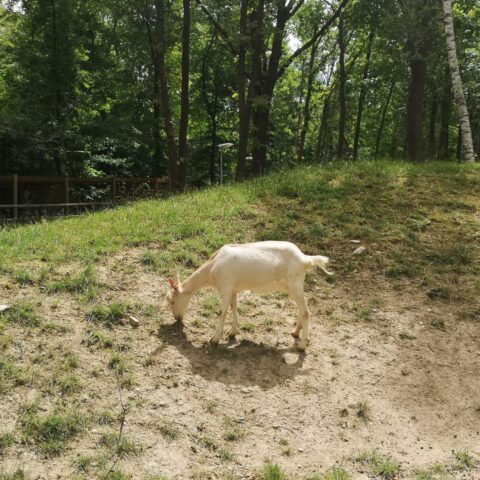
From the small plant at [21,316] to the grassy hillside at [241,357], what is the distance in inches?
0.7

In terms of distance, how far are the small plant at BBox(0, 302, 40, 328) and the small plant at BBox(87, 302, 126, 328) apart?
639mm

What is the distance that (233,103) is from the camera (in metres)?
32.2

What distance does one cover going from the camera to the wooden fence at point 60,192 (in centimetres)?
1706

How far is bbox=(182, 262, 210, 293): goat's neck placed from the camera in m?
6.48

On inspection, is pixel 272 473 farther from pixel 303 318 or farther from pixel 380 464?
pixel 303 318

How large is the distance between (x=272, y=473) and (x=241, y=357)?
6.15ft

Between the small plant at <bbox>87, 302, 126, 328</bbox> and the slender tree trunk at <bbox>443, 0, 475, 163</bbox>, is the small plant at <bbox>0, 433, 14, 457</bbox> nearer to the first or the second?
the small plant at <bbox>87, 302, 126, 328</bbox>

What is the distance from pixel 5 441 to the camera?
4.52 meters

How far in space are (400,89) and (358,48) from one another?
404 centimetres

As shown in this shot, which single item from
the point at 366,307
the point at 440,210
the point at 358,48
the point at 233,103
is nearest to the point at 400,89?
the point at 358,48

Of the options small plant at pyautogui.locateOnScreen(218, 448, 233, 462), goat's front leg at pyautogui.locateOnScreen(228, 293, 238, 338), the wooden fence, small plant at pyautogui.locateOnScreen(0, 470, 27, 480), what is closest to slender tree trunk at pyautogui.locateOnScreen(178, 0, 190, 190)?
the wooden fence

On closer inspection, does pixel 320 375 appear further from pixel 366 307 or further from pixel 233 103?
pixel 233 103

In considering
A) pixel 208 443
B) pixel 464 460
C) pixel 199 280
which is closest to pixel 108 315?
pixel 199 280

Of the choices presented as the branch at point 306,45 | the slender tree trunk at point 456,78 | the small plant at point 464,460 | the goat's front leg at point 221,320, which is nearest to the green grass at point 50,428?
the goat's front leg at point 221,320
